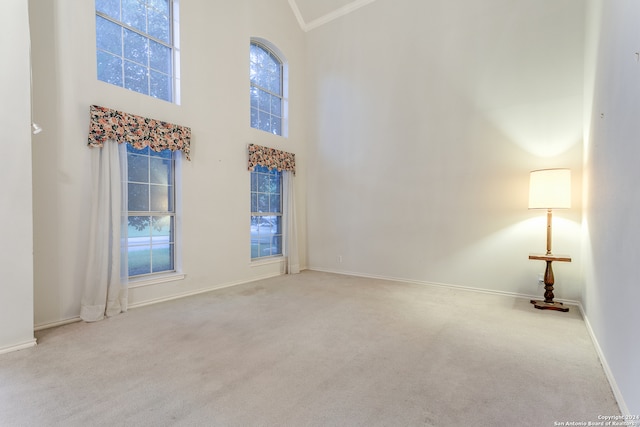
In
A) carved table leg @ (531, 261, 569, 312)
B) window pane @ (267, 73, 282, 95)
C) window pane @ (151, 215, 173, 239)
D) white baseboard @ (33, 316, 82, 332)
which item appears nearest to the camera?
white baseboard @ (33, 316, 82, 332)

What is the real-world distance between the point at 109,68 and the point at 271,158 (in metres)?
2.37

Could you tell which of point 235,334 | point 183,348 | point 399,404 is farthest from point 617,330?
point 183,348

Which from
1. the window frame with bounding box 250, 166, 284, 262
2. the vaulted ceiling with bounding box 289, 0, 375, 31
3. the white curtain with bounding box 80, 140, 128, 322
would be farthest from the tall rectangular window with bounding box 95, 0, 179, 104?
the vaulted ceiling with bounding box 289, 0, 375, 31

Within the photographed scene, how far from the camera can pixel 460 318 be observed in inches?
125

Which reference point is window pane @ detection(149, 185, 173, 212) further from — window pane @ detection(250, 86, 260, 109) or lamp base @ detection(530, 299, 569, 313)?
lamp base @ detection(530, 299, 569, 313)

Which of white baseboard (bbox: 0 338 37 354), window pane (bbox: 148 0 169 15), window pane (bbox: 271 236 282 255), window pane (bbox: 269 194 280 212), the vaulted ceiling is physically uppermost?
the vaulted ceiling

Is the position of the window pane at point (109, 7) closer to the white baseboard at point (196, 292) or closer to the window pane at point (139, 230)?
the window pane at point (139, 230)

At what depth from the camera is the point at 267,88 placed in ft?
17.6

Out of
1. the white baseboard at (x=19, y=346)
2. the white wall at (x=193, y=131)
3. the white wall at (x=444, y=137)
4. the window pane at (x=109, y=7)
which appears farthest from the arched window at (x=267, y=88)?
the white baseboard at (x=19, y=346)

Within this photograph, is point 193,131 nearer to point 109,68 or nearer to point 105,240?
point 109,68

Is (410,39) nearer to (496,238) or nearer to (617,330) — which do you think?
(496,238)

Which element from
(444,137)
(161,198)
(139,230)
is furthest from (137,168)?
(444,137)

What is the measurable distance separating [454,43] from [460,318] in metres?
3.76

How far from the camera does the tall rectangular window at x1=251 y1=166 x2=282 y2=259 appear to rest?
16.9 feet
